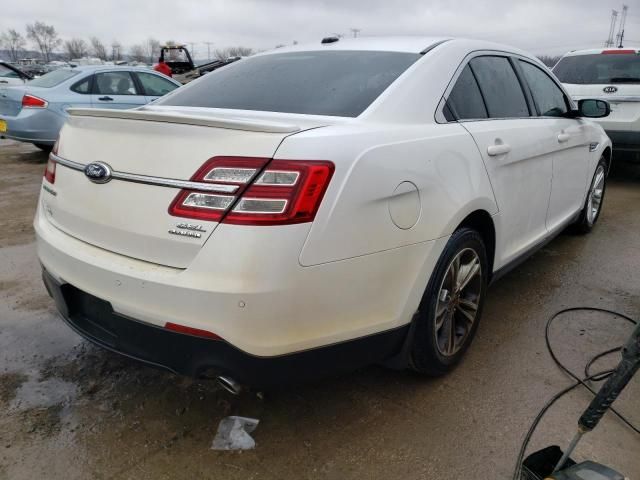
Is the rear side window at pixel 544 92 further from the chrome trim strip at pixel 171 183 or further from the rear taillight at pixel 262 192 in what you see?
the chrome trim strip at pixel 171 183

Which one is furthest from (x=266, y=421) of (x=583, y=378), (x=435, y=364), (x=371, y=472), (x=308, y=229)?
(x=583, y=378)

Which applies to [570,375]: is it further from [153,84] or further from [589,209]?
[153,84]

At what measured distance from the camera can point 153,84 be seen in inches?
359

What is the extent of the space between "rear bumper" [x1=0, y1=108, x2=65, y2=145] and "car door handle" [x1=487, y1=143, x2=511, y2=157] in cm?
681

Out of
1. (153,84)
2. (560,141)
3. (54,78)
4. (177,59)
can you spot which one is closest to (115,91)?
(153,84)

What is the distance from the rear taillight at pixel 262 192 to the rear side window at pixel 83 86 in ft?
24.5

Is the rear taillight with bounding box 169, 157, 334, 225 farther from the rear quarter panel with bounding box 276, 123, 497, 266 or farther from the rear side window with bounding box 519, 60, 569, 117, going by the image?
the rear side window with bounding box 519, 60, 569, 117

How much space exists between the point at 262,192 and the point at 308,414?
3.62 feet

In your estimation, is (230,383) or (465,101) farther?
(465,101)

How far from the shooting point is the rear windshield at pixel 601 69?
265 inches

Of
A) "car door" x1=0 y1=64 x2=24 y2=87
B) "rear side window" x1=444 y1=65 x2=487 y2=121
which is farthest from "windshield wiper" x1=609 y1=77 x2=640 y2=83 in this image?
"car door" x1=0 y1=64 x2=24 y2=87

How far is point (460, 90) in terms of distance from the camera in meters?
2.58

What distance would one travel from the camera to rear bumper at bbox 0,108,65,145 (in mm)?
7559

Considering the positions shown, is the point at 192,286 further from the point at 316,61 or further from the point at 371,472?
the point at 316,61
